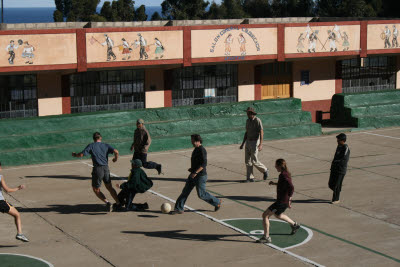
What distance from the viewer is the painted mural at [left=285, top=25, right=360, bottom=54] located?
26.7 meters

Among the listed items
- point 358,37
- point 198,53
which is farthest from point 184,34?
point 358,37

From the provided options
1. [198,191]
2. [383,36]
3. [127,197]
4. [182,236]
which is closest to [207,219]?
[198,191]

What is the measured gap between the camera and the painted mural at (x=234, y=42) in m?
24.8

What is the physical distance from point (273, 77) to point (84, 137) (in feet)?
33.1

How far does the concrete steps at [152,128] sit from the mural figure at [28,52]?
224cm

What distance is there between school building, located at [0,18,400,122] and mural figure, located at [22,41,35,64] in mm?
32

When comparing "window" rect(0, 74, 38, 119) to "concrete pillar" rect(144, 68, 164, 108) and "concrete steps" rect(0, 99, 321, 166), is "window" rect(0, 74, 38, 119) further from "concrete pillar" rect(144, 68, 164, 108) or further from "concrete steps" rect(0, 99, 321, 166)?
"concrete pillar" rect(144, 68, 164, 108)

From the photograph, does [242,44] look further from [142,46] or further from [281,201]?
[281,201]

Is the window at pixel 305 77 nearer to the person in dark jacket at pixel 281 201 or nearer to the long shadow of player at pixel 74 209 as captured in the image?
the long shadow of player at pixel 74 209

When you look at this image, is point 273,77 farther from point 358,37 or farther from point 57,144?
point 57,144

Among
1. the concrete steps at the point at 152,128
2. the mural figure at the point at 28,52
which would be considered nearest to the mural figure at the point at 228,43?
the concrete steps at the point at 152,128

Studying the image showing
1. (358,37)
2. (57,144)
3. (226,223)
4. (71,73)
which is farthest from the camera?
(358,37)

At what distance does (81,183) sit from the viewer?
1741 cm

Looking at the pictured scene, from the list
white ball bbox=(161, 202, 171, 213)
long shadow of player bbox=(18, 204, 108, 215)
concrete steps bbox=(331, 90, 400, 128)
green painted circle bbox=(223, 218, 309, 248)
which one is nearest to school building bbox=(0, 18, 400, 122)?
concrete steps bbox=(331, 90, 400, 128)
